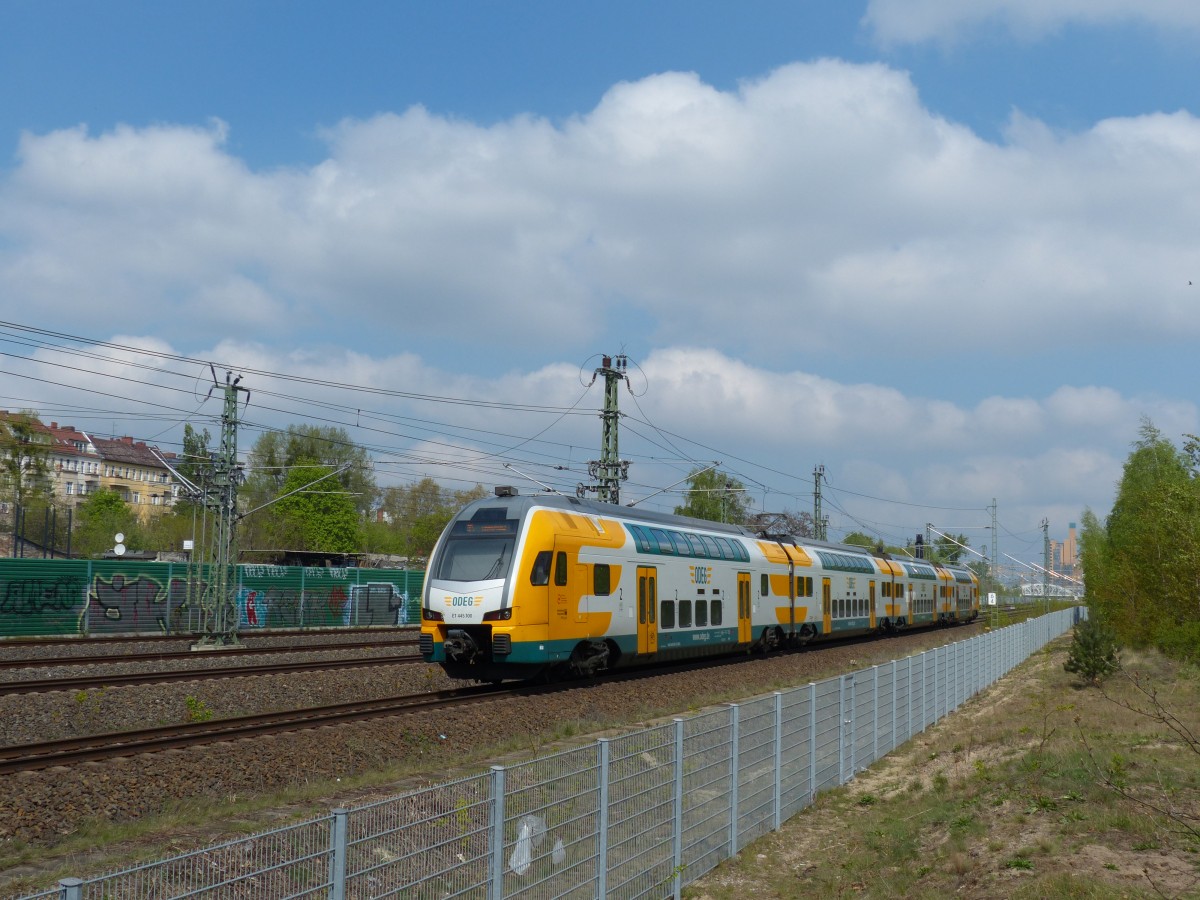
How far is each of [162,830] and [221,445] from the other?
22908 mm

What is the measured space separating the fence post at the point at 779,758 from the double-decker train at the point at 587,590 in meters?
8.60

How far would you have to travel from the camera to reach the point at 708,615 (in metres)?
27.4

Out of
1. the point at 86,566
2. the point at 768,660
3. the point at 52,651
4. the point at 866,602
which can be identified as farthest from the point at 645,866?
the point at 866,602

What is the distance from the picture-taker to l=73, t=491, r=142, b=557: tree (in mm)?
78000

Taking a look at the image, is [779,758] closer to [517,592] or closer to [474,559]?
[517,592]

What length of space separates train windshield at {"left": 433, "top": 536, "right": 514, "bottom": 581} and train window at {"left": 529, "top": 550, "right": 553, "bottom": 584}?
0.46m

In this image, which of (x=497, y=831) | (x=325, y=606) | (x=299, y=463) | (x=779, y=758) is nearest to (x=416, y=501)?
(x=299, y=463)

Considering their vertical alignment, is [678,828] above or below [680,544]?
below

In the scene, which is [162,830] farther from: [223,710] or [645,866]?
[223,710]

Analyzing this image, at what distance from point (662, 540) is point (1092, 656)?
10.6 meters

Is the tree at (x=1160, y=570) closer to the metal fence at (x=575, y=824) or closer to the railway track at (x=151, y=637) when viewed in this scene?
the metal fence at (x=575, y=824)

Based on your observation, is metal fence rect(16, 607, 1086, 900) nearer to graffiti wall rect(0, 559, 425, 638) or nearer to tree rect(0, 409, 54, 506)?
graffiti wall rect(0, 559, 425, 638)

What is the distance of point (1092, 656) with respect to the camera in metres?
26.1

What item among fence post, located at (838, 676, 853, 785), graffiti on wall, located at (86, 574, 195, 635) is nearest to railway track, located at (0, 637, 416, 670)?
graffiti on wall, located at (86, 574, 195, 635)
